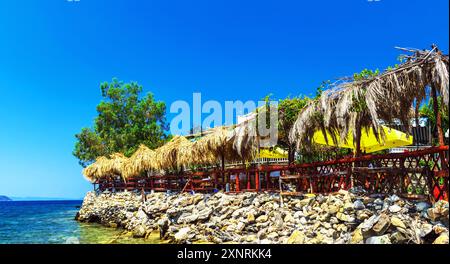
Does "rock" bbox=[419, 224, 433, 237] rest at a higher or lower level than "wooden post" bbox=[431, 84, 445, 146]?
lower

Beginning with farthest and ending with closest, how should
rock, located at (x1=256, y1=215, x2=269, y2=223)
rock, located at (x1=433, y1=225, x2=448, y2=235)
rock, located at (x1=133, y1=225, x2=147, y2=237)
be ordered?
rock, located at (x1=133, y1=225, x2=147, y2=237) → rock, located at (x1=256, y1=215, x2=269, y2=223) → rock, located at (x1=433, y1=225, x2=448, y2=235)

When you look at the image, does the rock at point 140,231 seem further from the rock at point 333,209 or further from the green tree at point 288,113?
the rock at point 333,209

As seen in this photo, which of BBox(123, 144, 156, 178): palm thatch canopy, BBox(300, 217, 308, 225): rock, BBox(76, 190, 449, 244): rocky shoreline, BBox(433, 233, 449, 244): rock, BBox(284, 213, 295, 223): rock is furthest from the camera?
BBox(123, 144, 156, 178): palm thatch canopy

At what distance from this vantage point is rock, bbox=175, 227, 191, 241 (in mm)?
9125

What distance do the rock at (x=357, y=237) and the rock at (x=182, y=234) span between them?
4395 mm

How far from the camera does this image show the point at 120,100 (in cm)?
2664

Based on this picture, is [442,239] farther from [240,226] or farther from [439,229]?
[240,226]

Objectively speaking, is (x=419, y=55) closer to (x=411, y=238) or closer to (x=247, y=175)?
(x=411, y=238)

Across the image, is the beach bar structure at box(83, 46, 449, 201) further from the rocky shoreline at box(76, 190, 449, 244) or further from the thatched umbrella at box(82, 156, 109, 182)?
the thatched umbrella at box(82, 156, 109, 182)

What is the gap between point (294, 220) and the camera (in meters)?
7.61

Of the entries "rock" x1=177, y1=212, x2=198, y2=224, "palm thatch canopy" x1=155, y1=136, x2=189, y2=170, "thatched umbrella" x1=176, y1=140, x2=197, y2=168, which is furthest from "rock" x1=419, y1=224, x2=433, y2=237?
"palm thatch canopy" x1=155, y1=136, x2=189, y2=170

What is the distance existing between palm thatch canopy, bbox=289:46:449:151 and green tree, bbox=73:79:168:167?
58.9 ft
